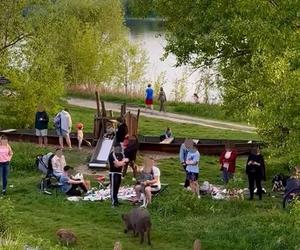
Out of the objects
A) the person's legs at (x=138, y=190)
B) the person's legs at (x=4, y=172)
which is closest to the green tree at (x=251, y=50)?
the person's legs at (x=138, y=190)

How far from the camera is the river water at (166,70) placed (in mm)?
30312

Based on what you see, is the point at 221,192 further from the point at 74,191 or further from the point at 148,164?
the point at 74,191

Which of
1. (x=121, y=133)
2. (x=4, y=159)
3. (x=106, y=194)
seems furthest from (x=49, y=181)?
(x=121, y=133)

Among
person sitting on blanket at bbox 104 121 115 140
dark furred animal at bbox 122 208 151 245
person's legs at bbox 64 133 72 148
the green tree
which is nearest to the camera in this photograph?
the green tree

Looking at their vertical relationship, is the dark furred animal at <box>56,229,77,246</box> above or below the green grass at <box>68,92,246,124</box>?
below

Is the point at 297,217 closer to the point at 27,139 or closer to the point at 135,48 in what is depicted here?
the point at 27,139

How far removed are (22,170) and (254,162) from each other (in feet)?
22.9

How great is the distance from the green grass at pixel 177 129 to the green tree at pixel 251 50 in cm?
577

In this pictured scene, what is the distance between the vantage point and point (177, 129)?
2986 centimetres

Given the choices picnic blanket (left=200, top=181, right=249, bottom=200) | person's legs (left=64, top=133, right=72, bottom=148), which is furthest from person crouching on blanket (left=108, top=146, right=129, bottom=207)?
person's legs (left=64, top=133, right=72, bottom=148)

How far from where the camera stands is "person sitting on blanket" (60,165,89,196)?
56.4 ft

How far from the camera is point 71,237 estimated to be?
42.9 ft

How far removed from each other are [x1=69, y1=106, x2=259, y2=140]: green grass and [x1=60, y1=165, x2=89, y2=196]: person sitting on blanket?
34.6 feet

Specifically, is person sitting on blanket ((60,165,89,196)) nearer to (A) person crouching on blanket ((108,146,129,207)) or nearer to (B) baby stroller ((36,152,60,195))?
(B) baby stroller ((36,152,60,195))
